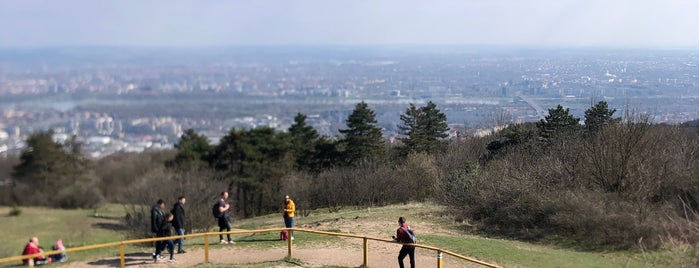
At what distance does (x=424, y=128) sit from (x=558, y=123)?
59.2 ft

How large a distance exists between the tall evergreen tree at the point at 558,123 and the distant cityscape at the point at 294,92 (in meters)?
0.46

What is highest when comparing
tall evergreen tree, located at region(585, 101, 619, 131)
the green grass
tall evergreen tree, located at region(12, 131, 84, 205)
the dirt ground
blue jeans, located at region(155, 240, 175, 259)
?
tall evergreen tree, located at region(585, 101, 619, 131)

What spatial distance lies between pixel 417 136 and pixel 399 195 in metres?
9.31

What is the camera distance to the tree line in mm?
20359

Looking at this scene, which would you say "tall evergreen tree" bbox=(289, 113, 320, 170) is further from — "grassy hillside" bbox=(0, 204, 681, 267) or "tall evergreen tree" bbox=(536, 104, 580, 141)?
"tall evergreen tree" bbox=(536, 104, 580, 141)

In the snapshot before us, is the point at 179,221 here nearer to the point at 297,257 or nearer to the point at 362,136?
the point at 297,257

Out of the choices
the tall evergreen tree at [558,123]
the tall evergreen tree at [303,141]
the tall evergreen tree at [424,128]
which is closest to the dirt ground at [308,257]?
the tall evergreen tree at [558,123]

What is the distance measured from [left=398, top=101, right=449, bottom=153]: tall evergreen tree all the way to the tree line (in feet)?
0.31

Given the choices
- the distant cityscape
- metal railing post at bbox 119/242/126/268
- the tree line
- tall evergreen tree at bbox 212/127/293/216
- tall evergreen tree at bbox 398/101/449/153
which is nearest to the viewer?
metal railing post at bbox 119/242/126/268

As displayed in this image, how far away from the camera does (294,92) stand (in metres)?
76.8

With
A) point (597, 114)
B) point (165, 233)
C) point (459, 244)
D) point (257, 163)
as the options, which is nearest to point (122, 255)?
point (165, 233)

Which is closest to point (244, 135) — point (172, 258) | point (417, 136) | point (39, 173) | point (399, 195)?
point (417, 136)

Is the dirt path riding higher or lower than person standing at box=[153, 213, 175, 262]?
lower

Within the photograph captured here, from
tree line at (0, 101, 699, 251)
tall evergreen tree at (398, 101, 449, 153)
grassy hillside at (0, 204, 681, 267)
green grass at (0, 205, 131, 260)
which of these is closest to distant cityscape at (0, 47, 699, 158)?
tall evergreen tree at (398, 101, 449, 153)
